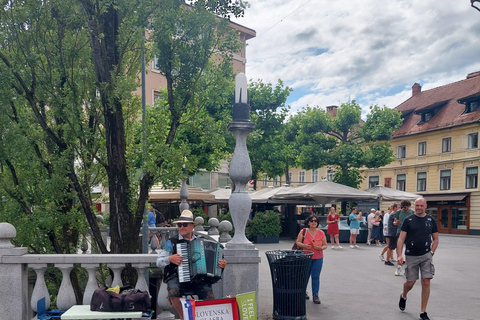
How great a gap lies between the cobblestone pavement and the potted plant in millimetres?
5007

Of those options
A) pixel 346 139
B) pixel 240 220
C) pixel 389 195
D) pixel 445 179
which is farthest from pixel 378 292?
pixel 445 179

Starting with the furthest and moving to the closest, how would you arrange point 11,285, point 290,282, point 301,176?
point 301,176, point 290,282, point 11,285

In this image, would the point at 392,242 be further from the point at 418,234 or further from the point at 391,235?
the point at 418,234

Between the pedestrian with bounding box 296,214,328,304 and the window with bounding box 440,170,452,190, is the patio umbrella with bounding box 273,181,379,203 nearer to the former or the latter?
the pedestrian with bounding box 296,214,328,304

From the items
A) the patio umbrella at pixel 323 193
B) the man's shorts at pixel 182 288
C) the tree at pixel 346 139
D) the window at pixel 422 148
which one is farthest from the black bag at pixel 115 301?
the window at pixel 422 148

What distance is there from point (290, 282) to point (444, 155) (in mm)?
33169

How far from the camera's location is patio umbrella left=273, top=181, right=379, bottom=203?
17.5 m

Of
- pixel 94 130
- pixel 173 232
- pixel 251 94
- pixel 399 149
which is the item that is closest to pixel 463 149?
pixel 399 149

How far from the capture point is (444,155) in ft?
115

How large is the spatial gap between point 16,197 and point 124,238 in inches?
80.2

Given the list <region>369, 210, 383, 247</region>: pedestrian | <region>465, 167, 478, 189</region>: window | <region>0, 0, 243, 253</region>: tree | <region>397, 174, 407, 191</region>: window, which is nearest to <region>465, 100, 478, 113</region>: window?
<region>465, 167, 478, 189</region>: window

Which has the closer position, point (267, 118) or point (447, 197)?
point (267, 118)

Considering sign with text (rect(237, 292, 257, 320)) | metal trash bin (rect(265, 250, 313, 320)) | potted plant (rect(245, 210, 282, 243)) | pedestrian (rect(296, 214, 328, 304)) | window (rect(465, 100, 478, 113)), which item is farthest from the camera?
window (rect(465, 100, 478, 113))

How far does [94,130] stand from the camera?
23.4ft
